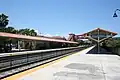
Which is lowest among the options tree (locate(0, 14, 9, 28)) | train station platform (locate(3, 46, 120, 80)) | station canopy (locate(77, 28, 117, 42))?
train station platform (locate(3, 46, 120, 80))

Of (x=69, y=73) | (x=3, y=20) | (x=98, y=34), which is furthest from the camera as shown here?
(x=3, y=20)

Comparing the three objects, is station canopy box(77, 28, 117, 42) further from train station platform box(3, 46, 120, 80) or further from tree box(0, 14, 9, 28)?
tree box(0, 14, 9, 28)

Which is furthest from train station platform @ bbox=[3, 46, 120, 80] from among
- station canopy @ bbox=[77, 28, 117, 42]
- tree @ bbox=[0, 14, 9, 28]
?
tree @ bbox=[0, 14, 9, 28]

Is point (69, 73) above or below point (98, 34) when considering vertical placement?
below

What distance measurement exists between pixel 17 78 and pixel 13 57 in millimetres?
3467

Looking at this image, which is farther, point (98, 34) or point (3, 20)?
point (3, 20)

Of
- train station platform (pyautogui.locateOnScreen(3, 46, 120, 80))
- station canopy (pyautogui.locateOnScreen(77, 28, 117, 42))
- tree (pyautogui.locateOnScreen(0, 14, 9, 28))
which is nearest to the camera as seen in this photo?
train station platform (pyautogui.locateOnScreen(3, 46, 120, 80))

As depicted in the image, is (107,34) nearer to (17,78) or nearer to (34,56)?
(34,56)

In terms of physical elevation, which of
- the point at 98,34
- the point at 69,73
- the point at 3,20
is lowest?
the point at 69,73

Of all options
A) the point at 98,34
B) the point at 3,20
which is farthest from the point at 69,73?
the point at 3,20

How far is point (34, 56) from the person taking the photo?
17.2 meters

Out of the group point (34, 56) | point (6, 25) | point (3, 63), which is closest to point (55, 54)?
point (34, 56)

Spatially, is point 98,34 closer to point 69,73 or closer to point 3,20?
point 69,73

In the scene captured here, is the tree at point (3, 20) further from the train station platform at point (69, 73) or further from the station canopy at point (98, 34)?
the train station platform at point (69, 73)
